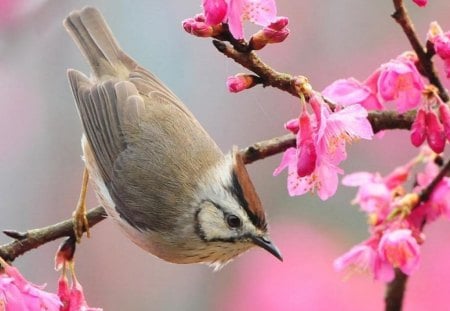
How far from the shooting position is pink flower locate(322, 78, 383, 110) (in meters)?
1.29

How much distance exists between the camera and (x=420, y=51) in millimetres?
1275

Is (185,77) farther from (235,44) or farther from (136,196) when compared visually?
(235,44)

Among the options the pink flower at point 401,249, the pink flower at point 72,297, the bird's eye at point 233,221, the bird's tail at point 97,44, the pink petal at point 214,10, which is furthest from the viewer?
the bird's tail at point 97,44

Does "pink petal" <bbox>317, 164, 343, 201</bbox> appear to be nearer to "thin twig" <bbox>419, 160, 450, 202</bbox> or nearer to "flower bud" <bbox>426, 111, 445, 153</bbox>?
"flower bud" <bbox>426, 111, 445, 153</bbox>

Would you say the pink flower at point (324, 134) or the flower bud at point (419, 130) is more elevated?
the pink flower at point (324, 134)

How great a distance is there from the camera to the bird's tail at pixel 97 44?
1.75m

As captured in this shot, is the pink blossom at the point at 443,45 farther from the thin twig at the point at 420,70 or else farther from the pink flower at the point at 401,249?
the pink flower at the point at 401,249

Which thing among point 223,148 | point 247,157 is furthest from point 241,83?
point 223,148

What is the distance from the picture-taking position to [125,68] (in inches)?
69.0

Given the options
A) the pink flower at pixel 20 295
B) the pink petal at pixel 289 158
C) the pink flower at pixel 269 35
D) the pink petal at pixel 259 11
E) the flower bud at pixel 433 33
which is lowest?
the pink petal at pixel 289 158

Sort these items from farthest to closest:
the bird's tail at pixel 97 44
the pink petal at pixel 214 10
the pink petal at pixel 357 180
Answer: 1. the bird's tail at pixel 97 44
2. the pink petal at pixel 357 180
3. the pink petal at pixel 214 10

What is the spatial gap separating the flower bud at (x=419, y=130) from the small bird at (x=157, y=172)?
1.18 ft

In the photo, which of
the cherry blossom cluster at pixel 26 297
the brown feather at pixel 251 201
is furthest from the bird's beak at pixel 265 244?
the cherry blossom cluster at pixel 26 297

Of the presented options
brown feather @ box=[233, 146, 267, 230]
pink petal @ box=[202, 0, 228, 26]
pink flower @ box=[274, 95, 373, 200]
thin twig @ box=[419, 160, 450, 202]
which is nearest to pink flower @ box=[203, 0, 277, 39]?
pink petal @ box=[202, 0, 228, 26]
